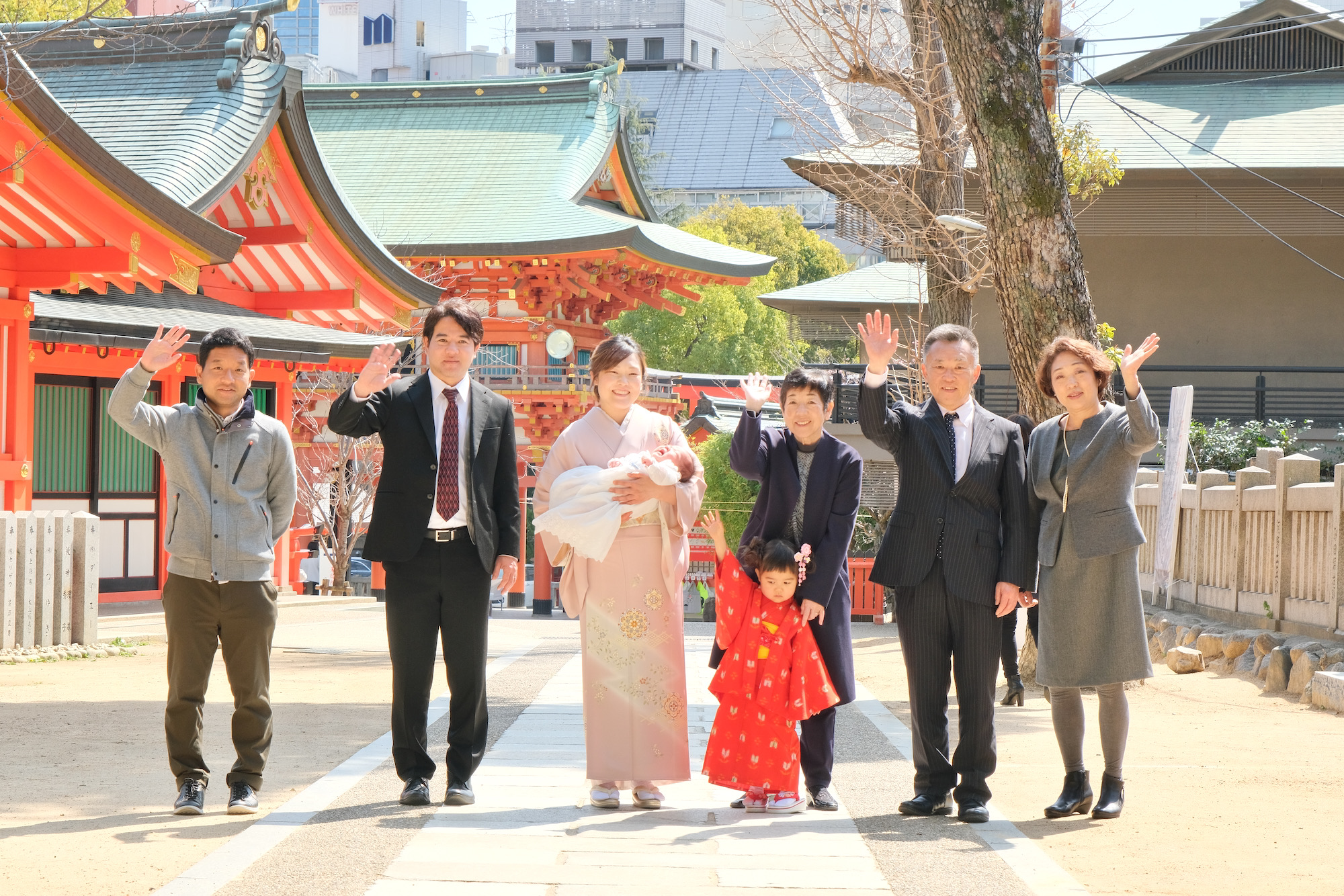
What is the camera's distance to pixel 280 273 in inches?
554

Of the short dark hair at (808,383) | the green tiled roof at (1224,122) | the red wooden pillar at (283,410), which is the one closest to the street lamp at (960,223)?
the green tiled roof at (1224,122)

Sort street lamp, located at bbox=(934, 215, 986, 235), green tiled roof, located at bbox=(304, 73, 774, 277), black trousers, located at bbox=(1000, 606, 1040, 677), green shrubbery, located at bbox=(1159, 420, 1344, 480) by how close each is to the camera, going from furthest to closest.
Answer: green tiled roof, located at bbox=(304, 73, 774, 277), green shrubbery, located at bbox=(1159, 420, 1344, 480), street lamp, located at bbox=(934, 215, 986, 235), black trousers, located at bbox=(1000, 606, 1040, 677)

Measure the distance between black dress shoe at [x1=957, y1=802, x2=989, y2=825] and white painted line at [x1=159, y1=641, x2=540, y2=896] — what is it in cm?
226

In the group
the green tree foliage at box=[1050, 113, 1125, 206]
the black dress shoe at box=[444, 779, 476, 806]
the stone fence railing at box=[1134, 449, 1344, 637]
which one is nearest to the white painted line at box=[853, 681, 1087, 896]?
the black dress shoe at box=[444, 779, 476, 806]

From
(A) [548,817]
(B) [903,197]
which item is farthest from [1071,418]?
(B) [903,197]

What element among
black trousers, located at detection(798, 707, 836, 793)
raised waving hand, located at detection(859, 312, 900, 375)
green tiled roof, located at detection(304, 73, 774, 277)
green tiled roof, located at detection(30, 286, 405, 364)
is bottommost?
black trousers, located at detection(798, 707, 836, 793)

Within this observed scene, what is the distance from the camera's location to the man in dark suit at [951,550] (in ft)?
15.4

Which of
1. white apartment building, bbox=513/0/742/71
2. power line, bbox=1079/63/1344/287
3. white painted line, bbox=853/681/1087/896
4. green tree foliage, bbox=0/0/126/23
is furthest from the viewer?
white apartment building, bbox=513/0/742/71

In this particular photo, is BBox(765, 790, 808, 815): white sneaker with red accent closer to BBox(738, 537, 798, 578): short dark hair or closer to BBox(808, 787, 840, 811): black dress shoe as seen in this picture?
BBox(808, 787, 840, 811): black dress shoe

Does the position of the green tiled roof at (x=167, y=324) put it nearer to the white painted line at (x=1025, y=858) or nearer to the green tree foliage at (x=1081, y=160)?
the green tree foliage at (x=1081, y=160)

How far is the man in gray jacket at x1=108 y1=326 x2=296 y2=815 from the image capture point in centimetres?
460

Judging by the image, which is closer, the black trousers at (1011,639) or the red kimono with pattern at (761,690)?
the red kimono with pattern at (761,690)

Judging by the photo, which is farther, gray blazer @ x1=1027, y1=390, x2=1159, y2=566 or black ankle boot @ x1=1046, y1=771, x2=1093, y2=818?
black ankle boot @ x1=1046, y1=771, x2=1093, y2=818

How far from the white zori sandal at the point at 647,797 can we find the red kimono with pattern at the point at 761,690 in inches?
8.2
